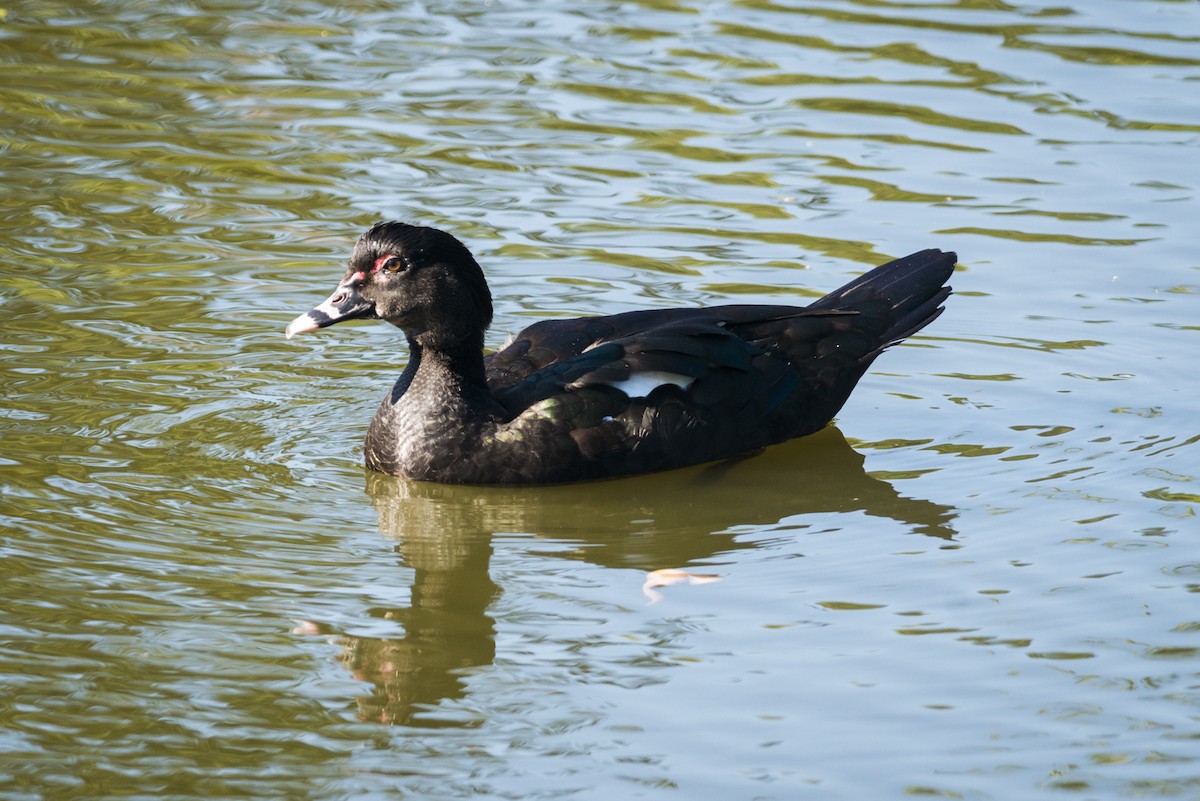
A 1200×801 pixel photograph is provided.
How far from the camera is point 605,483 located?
8.67 meters

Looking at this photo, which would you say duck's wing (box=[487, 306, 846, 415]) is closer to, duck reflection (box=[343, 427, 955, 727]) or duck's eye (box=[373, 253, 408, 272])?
duck reflection (box=[343, 427, 955, 727])

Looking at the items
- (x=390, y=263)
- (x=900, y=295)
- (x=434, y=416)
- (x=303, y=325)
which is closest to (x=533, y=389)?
(x=434, y=416)

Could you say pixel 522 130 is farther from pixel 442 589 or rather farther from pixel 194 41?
pixel 442 589

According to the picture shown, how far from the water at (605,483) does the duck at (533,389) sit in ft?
0.57

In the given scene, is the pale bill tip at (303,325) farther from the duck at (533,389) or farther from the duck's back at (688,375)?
the duck's back at (688,375)

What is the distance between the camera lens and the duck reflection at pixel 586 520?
22.8 feet

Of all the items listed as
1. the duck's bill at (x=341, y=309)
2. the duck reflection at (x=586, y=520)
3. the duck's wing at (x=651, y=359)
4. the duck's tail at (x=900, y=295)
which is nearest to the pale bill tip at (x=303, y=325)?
the duck's bill at (x=341, y=309)

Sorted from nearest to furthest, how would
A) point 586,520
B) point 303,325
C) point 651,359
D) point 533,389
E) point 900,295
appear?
1. point 586,520
2. point 303,325
3. point 651,359
4. point 533,389
5. point 900,295

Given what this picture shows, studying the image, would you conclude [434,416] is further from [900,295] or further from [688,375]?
[900,295]

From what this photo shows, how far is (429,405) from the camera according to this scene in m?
8.55

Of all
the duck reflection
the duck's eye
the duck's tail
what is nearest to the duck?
the duck's eye

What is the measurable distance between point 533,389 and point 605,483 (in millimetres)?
574

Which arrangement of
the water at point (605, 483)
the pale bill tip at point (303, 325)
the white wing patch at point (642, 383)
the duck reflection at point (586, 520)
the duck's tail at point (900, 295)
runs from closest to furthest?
1. the water at point (605, 483)
2. the duck reflection at point (586, 520)
3. the pale bill tip at point (303, 325)
4. the white wing patch at point (642, 383)
5. the duck's tail at point (900, 295)

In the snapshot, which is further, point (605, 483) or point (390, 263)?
point (605, 483)
